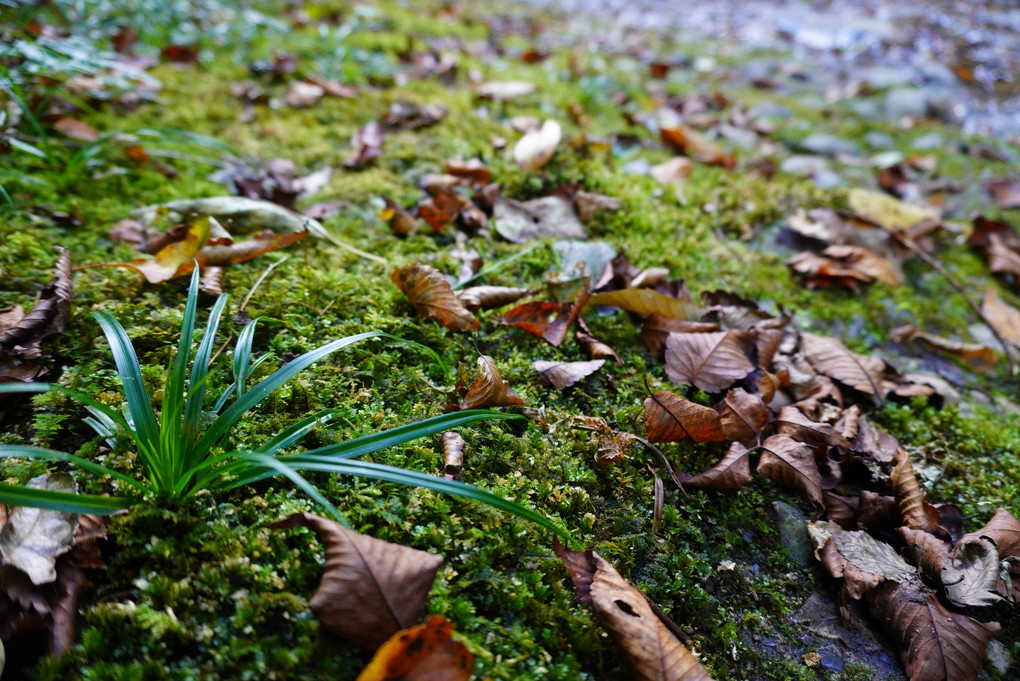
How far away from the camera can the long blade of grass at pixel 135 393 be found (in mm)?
1269

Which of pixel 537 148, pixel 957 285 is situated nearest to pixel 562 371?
pixel 537 148

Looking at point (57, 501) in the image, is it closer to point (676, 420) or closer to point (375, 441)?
point (375, 441)

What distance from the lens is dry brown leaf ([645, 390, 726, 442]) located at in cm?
175

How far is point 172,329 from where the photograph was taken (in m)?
1.80

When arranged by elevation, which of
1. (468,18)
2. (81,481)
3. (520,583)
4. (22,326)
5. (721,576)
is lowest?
(721,576)

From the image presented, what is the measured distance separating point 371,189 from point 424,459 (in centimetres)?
169

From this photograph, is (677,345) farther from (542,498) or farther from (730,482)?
(542,498)

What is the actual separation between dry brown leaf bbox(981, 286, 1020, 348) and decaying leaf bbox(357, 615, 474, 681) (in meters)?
2.88

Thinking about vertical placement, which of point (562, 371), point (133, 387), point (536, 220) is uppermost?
point (133, 387)

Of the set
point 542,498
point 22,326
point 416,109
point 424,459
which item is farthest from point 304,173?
point 542,498

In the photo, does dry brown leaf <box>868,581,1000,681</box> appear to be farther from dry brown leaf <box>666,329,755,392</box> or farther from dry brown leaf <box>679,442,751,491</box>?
dry brown leaf <box>666,329,755,392</box>

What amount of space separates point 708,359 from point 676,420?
315mm

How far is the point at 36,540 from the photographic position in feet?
3.86

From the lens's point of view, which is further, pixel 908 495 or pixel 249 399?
pixel 908 495
